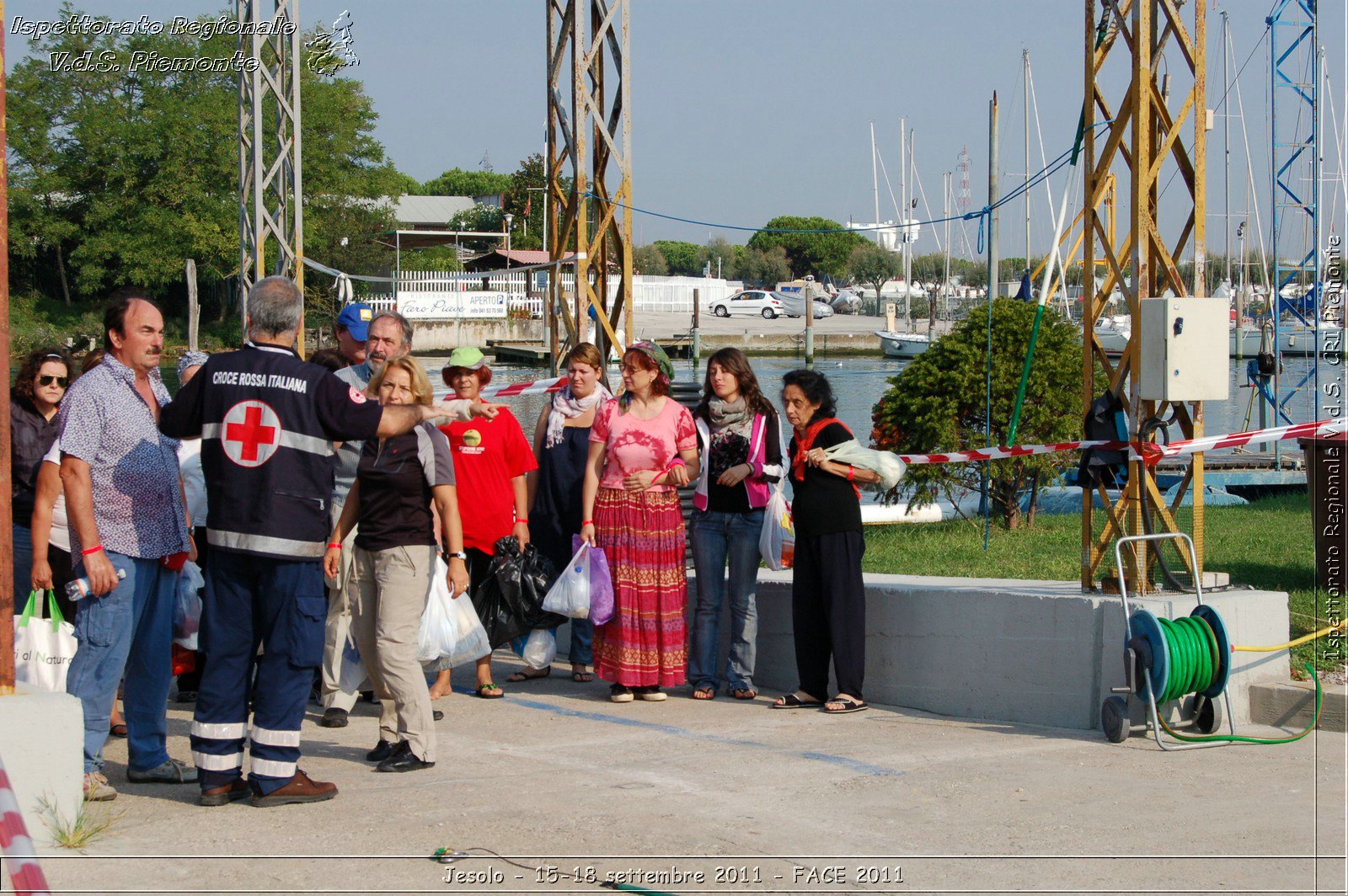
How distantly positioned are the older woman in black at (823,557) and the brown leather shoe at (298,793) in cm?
274

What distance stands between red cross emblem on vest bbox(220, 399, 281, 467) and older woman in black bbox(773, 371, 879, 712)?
286 cm

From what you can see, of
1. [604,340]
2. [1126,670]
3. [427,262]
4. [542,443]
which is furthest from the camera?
[427,262]

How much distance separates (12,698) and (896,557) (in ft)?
23.1

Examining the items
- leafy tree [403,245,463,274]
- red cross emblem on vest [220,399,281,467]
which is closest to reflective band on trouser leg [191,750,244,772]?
red cross emblem on vest [220,399,281,467]

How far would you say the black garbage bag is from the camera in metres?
7.29

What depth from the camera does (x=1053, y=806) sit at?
16.7ft

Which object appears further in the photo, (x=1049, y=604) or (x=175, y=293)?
(x=175, y=293)

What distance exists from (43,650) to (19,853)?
262cm

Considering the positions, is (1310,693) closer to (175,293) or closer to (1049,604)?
(1049,604)

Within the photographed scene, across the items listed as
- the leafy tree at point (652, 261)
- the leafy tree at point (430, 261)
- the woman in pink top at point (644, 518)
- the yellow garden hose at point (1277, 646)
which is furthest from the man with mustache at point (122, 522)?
the leafy tree at point (652, 261)

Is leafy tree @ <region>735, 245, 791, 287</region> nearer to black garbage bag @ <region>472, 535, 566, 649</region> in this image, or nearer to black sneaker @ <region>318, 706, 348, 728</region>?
black garbage bag @ <region>472, 535, 566, 649</region>

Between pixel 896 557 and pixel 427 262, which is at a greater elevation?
pixel 427 262

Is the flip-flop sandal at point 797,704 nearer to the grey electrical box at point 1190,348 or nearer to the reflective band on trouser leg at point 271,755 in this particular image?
the grey electrical box at point 1190,348

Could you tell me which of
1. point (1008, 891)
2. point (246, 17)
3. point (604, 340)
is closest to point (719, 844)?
point (1008, 891)
